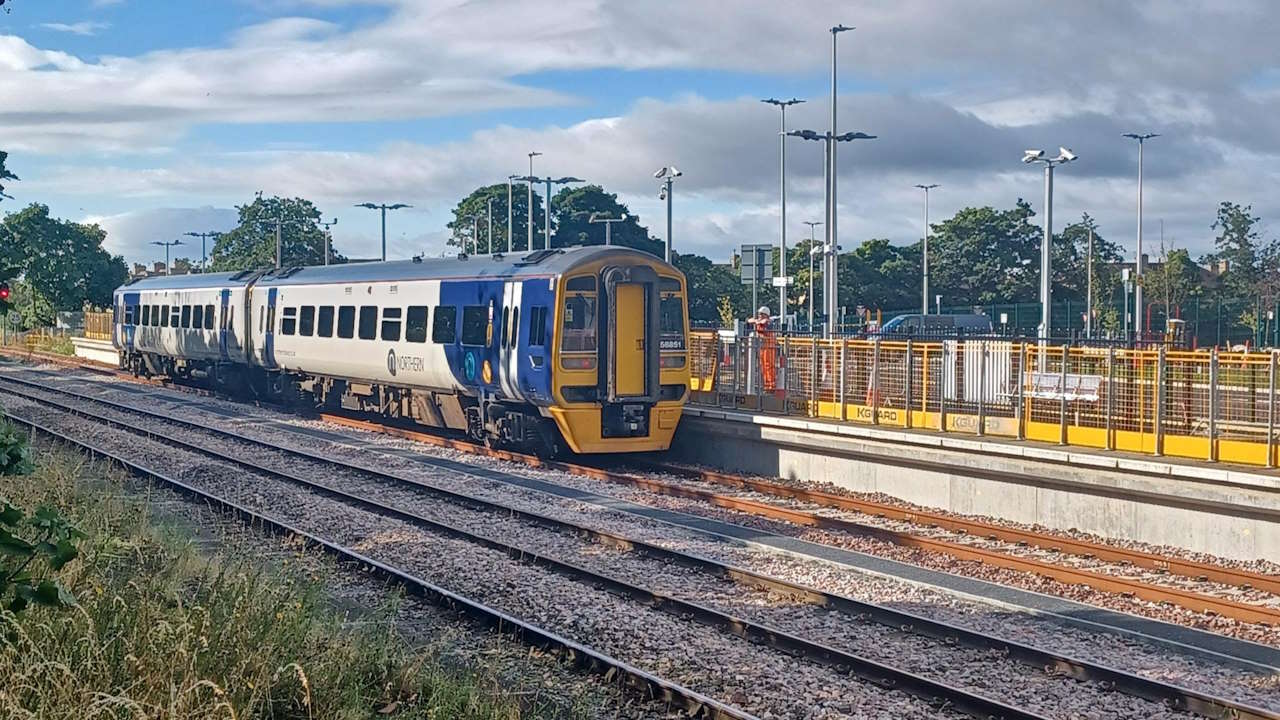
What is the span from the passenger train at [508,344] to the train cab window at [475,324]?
0.02m

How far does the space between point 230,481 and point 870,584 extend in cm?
954

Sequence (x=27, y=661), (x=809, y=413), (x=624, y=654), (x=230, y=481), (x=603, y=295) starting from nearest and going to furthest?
(x=27, y=661)
(x=624, y=654)
(x=230, y=481)
(x=603, y=295)
(x=809, y=413)

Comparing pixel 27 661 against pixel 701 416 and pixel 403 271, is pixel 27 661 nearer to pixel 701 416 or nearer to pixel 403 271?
pixel 701 416

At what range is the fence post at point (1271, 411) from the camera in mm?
13383

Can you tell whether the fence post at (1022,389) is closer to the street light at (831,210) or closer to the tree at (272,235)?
the street light at (831,210)

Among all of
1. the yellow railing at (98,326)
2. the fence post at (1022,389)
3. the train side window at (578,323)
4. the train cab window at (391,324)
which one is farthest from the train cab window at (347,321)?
the yellow railing at (98,326)

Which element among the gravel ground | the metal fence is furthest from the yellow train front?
the gravel ground

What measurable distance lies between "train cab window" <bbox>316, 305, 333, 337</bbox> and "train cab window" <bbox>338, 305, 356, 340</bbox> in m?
0.51

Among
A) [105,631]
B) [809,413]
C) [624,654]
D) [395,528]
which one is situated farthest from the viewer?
[809,413]

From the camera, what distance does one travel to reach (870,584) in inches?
440

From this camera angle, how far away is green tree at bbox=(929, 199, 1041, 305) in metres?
66.6

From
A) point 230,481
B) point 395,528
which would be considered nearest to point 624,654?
point 395,528

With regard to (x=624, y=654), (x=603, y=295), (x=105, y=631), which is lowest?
(x=624, y=654)

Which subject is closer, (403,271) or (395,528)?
(395,528)
